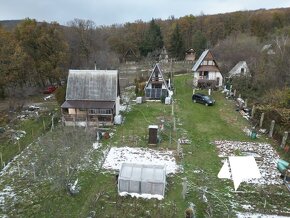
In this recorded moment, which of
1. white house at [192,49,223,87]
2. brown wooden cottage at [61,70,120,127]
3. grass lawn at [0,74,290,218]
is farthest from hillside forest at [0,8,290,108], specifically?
grass lawn at [0,74,290,218]

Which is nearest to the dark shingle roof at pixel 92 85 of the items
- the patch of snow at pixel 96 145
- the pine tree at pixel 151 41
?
the patch of snow at pixel 96 145

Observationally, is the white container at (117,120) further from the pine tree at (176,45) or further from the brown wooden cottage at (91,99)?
the pine tree at (176,45)

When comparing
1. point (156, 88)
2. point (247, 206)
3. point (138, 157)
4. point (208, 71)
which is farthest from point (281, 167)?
point (208, 71)

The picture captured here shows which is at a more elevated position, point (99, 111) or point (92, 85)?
point (92, 85)

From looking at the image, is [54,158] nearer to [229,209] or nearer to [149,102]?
[229,209]

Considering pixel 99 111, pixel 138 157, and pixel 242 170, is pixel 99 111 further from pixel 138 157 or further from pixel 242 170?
pixel 242 170

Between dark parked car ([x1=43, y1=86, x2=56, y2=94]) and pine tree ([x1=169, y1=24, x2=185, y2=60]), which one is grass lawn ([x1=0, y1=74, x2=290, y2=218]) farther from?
pine tree ([x1=169, y1=24, x2=185, y2=60])
